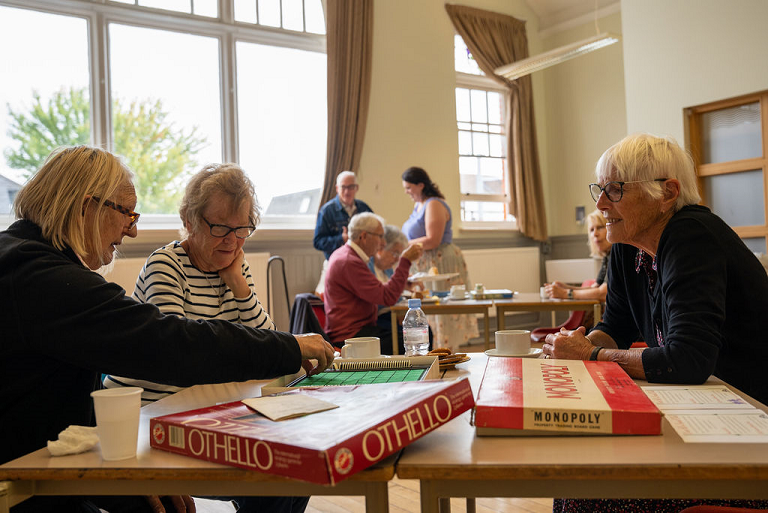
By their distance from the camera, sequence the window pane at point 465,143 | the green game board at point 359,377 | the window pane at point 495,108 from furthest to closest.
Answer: the window pane at point 495,108 → the window pane at point 465,143 → the green game board at point 359,377

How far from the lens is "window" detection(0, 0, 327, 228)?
15.7 ft

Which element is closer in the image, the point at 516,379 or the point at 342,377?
the point at 516,379

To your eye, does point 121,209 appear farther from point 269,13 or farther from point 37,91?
point 269,13

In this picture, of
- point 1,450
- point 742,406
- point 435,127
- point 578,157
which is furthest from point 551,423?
point 578,157

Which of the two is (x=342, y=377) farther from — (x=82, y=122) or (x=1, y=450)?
(x=82, y=122)

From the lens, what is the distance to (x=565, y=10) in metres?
7.66

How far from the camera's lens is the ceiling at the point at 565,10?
7.30 m

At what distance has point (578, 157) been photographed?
770 cm

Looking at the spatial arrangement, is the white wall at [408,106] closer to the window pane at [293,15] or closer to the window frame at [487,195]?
the window frame at [487,195]

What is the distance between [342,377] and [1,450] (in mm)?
590

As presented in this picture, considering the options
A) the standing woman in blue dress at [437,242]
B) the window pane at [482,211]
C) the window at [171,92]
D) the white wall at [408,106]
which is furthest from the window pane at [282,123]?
the window pane at [482,211]

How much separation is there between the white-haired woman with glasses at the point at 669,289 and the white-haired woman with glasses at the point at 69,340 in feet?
2.29

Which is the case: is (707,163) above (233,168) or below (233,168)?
above

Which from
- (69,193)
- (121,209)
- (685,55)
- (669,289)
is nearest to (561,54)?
(685,55)
